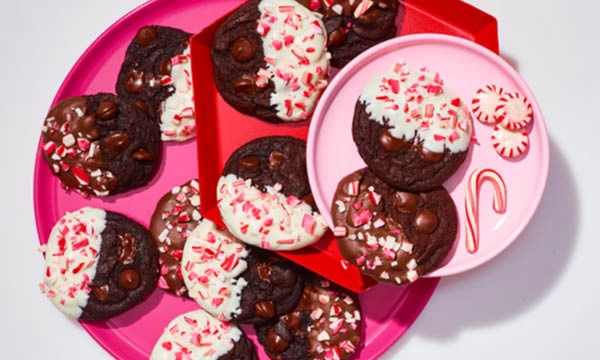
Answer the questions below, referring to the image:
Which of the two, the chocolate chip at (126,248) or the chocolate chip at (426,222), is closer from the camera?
the chocolate chip at (426,222)

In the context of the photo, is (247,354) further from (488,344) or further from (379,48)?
(379,48)

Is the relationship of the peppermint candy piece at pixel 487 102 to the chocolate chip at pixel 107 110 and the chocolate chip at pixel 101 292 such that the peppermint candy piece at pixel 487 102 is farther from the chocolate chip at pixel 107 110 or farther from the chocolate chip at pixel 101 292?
the chocolate chip at pixel 101 292

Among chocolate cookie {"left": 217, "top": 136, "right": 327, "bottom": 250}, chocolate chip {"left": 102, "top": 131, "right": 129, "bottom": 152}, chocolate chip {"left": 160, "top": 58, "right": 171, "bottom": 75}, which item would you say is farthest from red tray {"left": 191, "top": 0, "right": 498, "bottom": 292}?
chocolate chip {"left": 102, "top": 131, "right": 129, "bottom": 152}

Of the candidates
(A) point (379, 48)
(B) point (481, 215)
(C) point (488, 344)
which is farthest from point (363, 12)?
(C) point (488, 344)

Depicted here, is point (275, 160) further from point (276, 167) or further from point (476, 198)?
point (476, 198)

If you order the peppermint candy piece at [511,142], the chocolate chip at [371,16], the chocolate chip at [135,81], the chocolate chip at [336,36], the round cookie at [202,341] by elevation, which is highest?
the chocolate chip at [371,16]

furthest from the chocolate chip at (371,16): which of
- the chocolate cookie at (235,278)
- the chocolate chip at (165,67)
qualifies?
the chocolate cookie at (235,278)

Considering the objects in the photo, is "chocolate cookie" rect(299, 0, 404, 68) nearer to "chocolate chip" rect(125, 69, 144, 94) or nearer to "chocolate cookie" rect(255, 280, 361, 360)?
"chocolate chip" rect(125, 69, 144, 94)

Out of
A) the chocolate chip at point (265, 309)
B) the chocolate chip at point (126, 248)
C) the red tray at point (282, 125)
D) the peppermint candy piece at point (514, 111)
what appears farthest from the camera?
the chocolate chip at point (126, 248)
